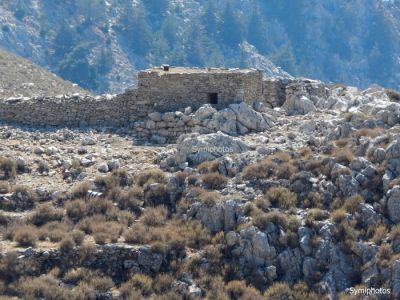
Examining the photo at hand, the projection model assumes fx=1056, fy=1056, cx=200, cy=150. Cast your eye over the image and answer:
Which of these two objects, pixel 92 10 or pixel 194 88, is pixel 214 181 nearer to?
pixel 194 88

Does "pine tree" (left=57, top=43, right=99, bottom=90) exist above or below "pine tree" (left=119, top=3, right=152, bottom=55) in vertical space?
below

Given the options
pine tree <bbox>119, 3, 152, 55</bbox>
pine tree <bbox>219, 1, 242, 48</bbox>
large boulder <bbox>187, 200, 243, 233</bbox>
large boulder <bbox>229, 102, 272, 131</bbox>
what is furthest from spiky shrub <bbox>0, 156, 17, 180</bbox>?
pine tree <bbox>219, 1, 242, 48</bbox>

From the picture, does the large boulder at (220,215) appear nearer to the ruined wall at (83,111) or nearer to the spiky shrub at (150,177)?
the spiky shrub at (150,177)

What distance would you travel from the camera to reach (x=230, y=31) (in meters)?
103

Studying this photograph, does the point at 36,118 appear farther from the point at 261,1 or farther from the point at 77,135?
the point at 261,1

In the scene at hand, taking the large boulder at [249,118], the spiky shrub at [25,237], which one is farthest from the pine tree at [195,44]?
the spiky shrub at [25,237]

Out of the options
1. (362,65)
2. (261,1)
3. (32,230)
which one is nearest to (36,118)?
(32,230)

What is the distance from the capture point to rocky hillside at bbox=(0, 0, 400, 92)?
90.5m

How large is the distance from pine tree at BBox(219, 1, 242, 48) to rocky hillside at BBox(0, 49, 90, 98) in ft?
158

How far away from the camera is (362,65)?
359 ft

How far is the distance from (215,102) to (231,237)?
7.47 meters

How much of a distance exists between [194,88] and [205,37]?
70.3m

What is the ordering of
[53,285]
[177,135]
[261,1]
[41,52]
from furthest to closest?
[261,1], [41,52], [177,135], [53,285]

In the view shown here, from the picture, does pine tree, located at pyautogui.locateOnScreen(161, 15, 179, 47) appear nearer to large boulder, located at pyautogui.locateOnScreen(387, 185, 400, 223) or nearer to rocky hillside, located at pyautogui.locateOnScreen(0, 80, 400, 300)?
rocky hillside, located at pyautogui.locateOnScreen(0, 80, 400, 300)
